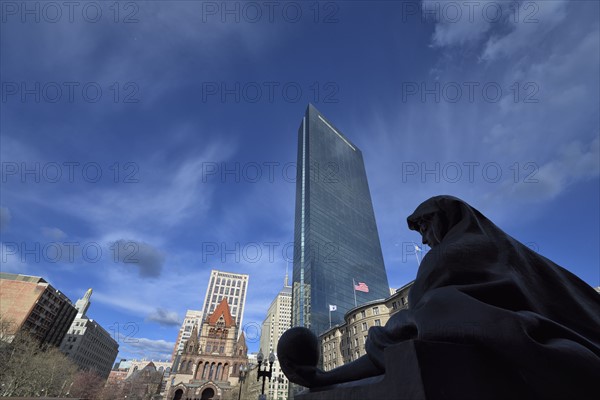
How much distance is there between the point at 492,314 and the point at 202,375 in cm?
6101

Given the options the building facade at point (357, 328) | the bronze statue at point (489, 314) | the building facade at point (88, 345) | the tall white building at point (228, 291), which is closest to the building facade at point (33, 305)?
the building facade at point (88, 345)

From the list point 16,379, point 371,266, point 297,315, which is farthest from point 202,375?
point 371,266

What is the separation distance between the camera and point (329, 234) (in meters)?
62.0

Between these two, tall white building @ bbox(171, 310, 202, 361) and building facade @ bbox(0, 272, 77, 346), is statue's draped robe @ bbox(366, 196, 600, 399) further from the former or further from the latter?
tall white building @ bbox(171, 310, 202, 361)

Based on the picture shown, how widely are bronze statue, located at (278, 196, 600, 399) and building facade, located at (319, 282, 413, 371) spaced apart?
37427 millimetres

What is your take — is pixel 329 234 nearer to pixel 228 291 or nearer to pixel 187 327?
pixel 228 291

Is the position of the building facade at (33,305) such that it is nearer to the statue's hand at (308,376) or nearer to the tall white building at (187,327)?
the statue's hand at (308,376)

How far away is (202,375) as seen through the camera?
50.2m

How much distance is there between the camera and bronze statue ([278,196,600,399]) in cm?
149

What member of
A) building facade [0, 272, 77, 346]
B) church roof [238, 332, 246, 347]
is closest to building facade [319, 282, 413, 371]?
church roof [238, 332, 246, 347]

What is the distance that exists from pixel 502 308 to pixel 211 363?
6146 cm

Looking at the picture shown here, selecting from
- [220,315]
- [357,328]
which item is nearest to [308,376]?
[357,328]

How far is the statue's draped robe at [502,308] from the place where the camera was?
148 cm

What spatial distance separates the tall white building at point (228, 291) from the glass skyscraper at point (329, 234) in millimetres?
58694
